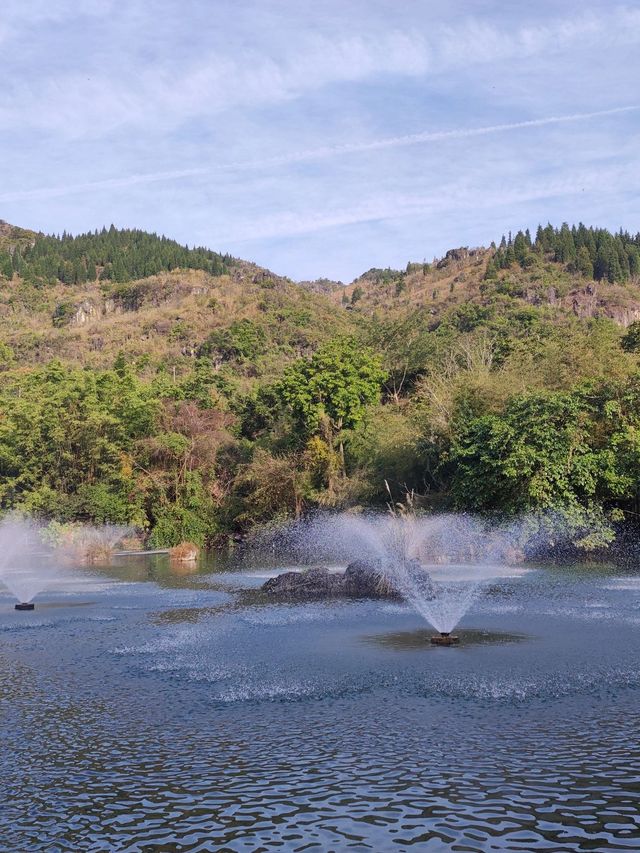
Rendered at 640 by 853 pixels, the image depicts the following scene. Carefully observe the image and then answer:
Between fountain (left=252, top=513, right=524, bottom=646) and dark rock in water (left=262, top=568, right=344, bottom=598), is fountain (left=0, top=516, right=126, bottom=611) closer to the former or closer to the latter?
dark rock in water (left=262, top=568, right=344, bottom=598)

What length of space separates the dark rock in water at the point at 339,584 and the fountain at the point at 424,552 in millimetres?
256

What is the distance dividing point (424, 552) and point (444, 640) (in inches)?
992

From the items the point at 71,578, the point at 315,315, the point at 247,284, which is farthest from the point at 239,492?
the point at 247,284

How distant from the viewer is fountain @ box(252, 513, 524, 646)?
28.8m

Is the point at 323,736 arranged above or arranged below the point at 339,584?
below

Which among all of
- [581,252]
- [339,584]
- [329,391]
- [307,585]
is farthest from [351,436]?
[581,252]

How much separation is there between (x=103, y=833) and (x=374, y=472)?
50.4m

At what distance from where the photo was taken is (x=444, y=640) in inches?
832

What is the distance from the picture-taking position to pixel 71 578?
4319 cm

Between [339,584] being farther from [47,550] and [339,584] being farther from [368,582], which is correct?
[47,550]

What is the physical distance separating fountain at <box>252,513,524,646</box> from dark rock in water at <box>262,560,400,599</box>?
26cm

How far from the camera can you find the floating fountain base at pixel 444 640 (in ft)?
69.0

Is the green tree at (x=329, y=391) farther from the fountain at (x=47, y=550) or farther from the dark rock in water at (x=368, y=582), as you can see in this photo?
the dark rock in water at (x=368, y=582)

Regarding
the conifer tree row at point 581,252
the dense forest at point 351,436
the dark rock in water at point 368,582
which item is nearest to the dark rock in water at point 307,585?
the dark rock in water at point 368,582
